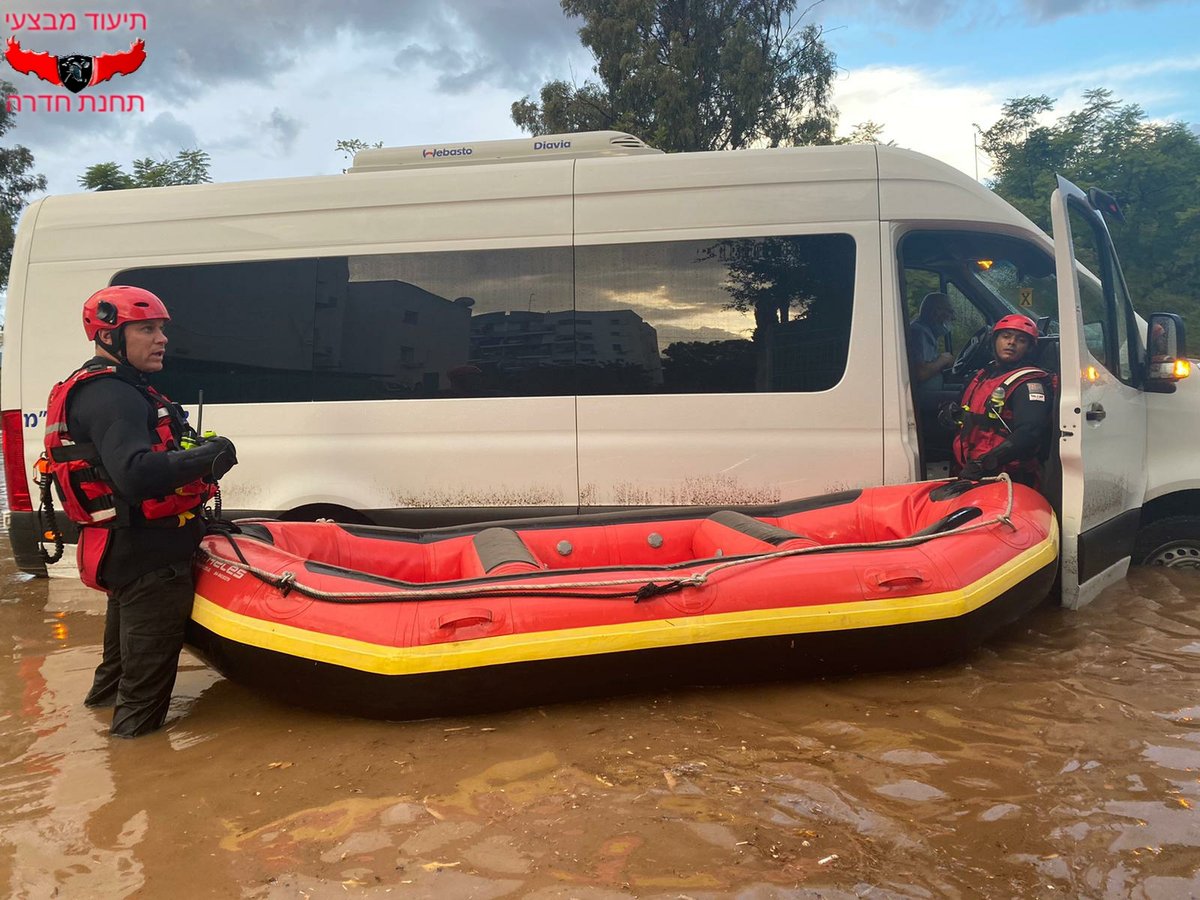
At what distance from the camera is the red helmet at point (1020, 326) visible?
481 centimetres

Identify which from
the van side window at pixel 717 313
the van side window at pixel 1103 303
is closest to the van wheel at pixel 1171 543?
the van side window at pixel 1103 303

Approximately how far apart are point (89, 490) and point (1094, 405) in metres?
4.46

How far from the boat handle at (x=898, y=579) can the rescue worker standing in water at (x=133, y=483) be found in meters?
2.65

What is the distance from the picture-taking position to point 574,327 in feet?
15.9

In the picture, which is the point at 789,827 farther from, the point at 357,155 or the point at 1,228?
the point at 1,228

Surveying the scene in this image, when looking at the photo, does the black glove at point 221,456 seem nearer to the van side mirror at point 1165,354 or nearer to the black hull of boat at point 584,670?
the black hull of boat at point 584,670

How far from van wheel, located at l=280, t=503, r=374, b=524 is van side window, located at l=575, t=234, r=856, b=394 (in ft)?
4.86

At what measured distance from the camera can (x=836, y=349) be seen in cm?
469

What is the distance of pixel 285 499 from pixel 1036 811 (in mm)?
3910

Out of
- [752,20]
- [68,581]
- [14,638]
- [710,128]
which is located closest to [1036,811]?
[14,638]

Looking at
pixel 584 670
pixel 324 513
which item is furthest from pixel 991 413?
pixel 324 513

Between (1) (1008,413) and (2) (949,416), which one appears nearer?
(1) (1008,413)

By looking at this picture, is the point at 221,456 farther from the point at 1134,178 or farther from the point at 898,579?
the point at 1134,178

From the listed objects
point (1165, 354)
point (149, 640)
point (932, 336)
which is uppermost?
point (932, 336)
